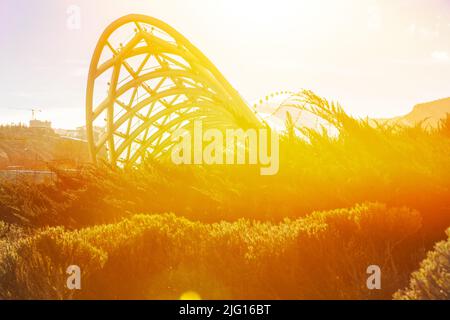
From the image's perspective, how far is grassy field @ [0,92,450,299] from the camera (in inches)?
186

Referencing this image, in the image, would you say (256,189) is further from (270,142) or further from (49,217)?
(49,217)

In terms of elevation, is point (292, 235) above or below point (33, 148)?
below

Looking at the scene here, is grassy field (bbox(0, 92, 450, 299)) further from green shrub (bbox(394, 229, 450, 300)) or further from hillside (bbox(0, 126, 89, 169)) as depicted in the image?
hillside (bbox(0, 126, 89, 169))

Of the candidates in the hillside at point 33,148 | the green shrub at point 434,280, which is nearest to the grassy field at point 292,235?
the green shrub at point 434,280

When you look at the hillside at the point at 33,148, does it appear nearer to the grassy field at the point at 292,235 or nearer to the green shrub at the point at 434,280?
the grassy field at the point at 292,235

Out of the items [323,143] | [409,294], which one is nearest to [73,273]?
[409,294]

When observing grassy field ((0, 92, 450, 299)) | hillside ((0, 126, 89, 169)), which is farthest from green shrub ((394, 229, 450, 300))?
hillside ((0, 126, 89, 169))

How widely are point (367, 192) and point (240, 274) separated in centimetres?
236

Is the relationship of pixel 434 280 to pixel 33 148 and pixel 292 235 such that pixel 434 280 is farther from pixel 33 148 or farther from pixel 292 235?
pixel 33 148

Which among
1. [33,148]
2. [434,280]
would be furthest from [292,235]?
[33,148]

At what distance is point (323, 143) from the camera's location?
769 cm

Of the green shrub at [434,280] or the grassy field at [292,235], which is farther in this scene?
the grassy field at [292,235]

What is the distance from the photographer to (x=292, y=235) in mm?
5020

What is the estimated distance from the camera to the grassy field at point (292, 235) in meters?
4.72
